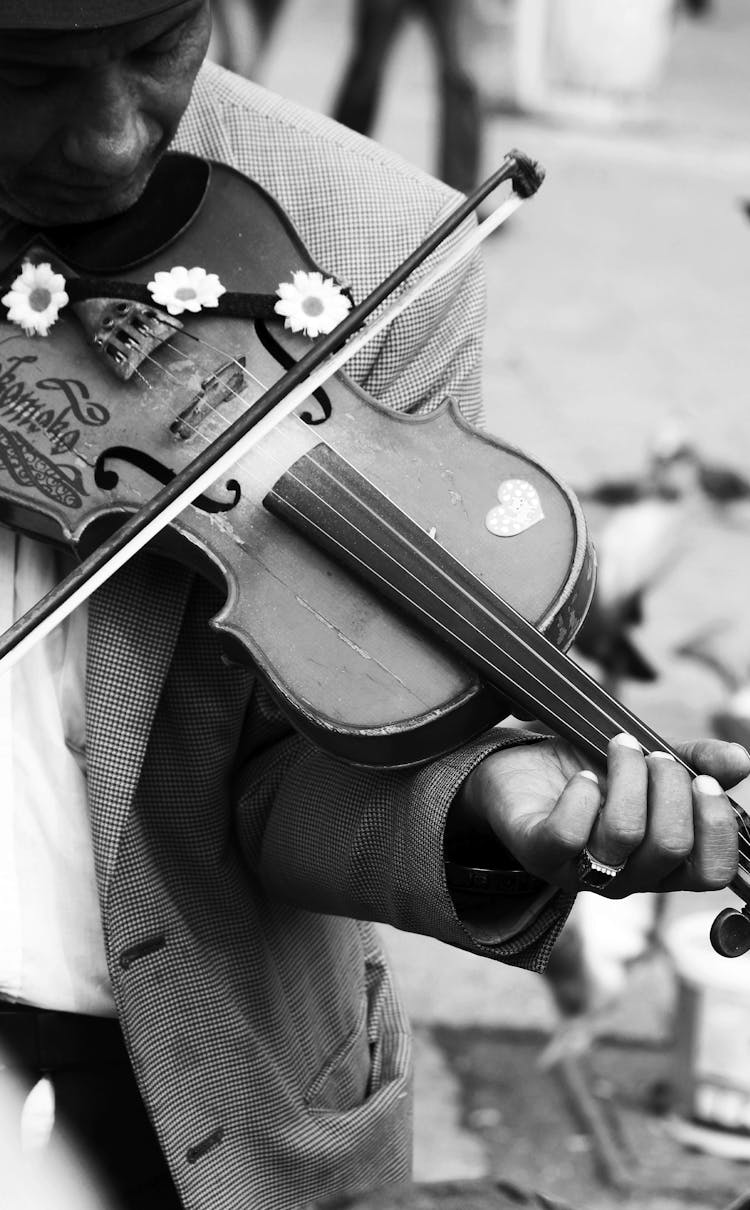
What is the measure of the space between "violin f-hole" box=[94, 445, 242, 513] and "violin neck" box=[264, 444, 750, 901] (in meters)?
0.03

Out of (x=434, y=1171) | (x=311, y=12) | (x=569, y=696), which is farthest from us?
(x=311, y=12)

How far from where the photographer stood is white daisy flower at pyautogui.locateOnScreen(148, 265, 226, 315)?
134cm

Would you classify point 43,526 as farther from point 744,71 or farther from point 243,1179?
point 744,71

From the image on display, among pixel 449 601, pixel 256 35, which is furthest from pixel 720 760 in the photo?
pixel 256 35

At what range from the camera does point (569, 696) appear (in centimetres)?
116

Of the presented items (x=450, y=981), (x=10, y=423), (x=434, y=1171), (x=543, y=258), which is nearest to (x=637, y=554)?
(x=450, y=981)

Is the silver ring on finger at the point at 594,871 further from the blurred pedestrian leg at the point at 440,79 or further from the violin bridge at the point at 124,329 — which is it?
the blurred pedestrian leg at the point at 440,79

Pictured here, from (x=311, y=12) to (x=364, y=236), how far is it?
7.46 metres

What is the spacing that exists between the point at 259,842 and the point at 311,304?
46 cm

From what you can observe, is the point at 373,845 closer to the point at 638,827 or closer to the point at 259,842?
the point at 259,842

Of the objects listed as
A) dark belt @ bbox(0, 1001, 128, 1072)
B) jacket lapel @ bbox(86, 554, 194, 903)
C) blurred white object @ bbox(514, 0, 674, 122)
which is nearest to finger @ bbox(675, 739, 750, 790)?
jacket lapel @ bbox(86, 554, 194, 903)

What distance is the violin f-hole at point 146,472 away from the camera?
4.21 ft

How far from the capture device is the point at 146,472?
1302 mm

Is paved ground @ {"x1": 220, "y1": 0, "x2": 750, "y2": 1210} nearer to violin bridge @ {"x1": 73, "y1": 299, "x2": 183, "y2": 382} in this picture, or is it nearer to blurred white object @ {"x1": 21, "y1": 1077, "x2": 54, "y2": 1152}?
blurred white object @ {"x1": 21, "y1": 1077, "x2": 54, "y2": 1152}
